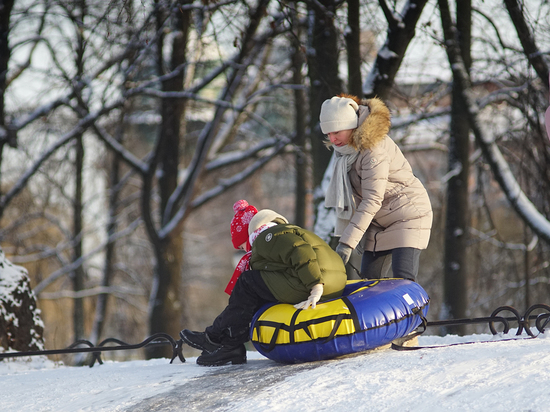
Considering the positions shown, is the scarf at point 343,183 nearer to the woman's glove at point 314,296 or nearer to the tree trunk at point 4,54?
the woman's glove at point 314,296

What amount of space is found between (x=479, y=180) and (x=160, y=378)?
277 inches

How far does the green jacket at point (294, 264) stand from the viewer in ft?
10.2

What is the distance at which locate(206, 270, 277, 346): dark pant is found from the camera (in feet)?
11.2

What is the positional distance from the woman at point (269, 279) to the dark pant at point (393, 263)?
0.47m

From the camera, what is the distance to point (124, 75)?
8188 mm

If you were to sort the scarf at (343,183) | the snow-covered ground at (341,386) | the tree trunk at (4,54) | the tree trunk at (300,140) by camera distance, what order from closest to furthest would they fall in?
the snow-covered ground at (341,386) < the scarf at (343,183) < the tree trunk at (4,54) < the tree trunk at (300,140)

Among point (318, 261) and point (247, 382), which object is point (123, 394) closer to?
point (247, 382)

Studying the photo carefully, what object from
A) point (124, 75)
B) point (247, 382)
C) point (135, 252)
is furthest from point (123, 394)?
point (135, 252)

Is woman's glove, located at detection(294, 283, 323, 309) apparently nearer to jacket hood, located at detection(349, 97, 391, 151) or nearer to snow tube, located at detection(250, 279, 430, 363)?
snow tube, located at detection(250, 279, 430, 363)

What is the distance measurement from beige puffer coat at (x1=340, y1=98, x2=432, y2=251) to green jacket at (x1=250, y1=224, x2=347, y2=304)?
0.30 m

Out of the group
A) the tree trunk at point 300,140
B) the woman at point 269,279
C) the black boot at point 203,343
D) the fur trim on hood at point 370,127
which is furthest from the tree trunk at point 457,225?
the black boot at point 203,343

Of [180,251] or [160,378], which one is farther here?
[180,251]

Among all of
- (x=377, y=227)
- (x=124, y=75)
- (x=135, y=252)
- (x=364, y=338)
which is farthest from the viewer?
(x=135, y=252)

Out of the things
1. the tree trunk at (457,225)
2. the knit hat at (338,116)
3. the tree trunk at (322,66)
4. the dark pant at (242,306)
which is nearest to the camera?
the dark pant at (242,306)
